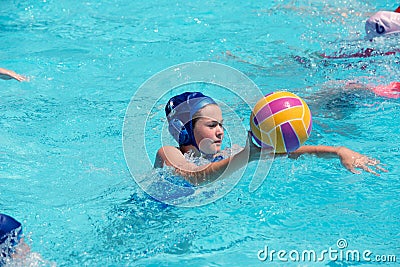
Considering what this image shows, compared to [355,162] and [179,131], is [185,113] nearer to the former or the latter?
[179,131]

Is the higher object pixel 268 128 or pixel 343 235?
pixel 268 128

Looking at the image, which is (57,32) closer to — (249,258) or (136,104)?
(136,104)

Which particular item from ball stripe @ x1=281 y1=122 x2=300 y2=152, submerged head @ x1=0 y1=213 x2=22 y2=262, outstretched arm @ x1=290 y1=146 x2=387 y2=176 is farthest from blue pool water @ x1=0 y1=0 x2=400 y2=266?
ball stripe @ x1=281 y1=122 x2=300 y2=152

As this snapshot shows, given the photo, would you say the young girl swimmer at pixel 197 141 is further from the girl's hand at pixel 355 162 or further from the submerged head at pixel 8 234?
the submerged head at pixel 8 234

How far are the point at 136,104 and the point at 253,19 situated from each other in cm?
360

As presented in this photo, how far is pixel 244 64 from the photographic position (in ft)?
27.1

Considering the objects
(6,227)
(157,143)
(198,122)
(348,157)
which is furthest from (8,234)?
Result: (157,143)

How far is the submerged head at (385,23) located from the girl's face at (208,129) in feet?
12.2

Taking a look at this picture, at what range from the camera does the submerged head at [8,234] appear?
393 centimetres

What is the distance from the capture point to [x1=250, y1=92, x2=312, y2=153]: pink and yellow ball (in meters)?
4.27

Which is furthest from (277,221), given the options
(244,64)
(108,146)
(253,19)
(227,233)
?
(253,19)

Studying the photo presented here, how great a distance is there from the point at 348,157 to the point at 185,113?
138 cm

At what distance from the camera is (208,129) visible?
187 inches

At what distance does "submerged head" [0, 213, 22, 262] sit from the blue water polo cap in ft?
5.09
